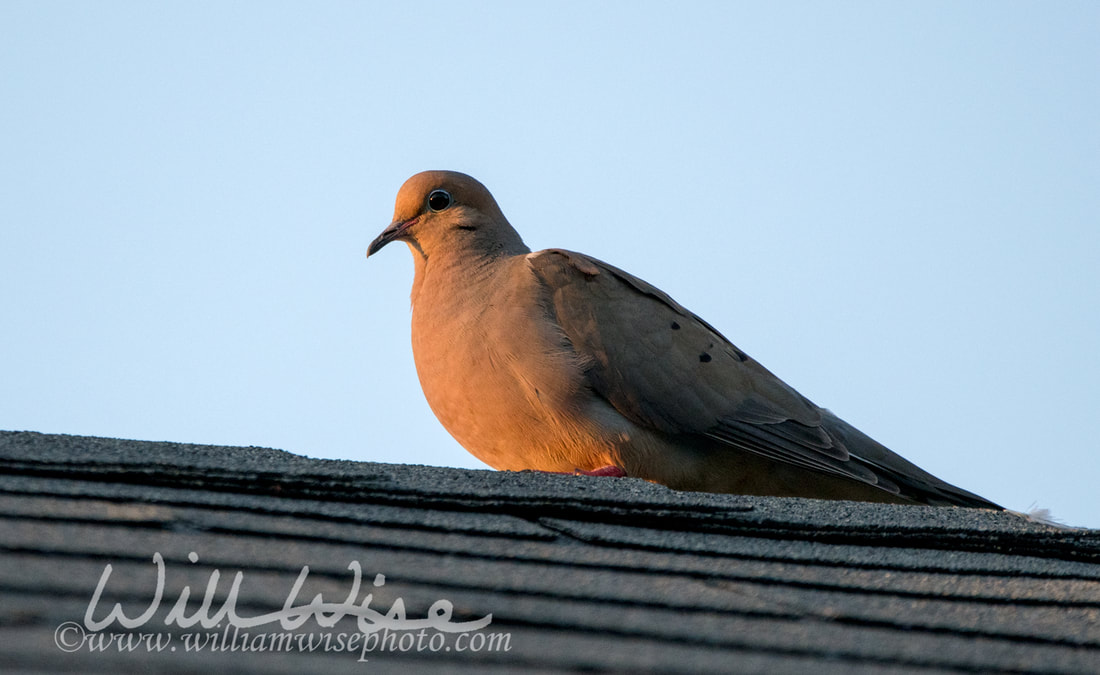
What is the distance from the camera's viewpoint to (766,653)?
1.71 meters

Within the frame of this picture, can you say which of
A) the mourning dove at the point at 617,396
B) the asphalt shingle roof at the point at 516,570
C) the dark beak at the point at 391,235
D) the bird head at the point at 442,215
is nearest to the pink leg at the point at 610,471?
the mourning dove at the point at 617,396

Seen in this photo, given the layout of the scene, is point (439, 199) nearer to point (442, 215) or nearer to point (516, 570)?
point (442, 215)

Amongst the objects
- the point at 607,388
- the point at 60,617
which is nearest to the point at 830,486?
the point at 607,388

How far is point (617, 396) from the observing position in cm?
452

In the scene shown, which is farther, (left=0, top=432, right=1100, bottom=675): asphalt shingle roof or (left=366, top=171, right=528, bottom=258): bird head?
(left=366, top=171, right=528, bottom=258): bird head

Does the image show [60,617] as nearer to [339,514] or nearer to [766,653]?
[339,514]

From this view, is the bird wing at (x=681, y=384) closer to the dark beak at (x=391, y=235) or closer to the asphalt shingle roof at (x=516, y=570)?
the dark beak at (x=391, y=235)

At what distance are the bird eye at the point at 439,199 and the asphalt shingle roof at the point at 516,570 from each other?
3067 millimetres

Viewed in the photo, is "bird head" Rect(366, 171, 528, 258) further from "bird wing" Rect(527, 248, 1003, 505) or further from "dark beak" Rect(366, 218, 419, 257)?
"bird wing" Rect(527, 248, 1003, 505)

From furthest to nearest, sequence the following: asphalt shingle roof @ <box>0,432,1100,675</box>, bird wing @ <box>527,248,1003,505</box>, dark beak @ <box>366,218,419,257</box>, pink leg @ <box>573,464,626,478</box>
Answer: dark beak @ <box>366,218,419,257</box>
bird wing @ <box>527,248,1003,505</box>
pink leg @ <box>573,464,626,478</box>
asphalt shingle roof @ <box>0,432,1100,675</box>

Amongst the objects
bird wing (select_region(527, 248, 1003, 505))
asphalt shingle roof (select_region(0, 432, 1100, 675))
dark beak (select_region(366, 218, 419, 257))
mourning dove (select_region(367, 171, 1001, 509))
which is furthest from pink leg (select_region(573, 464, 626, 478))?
asphalt shingle roof (select_region(0, 432, 1100, 675))

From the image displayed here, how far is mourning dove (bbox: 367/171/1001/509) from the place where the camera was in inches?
176

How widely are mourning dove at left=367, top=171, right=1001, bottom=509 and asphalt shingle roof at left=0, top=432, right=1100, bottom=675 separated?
189 centimetres

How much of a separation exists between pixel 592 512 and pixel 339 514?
481mm
